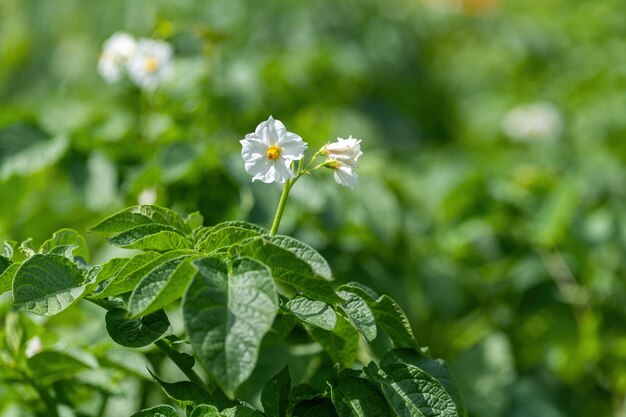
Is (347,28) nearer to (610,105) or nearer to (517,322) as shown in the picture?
(610,105)

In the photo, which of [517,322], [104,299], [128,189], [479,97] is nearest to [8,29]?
[479,97]

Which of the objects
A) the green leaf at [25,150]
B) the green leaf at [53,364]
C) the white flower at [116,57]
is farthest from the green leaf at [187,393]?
the white flower at [116,57]

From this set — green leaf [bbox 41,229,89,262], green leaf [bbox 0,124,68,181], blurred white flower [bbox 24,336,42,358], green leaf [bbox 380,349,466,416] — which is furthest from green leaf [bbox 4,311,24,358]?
green leaf [bbox 380,349,466,416]

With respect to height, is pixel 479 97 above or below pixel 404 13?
below

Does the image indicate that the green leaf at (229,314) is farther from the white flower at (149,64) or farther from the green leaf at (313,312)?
the white flower at (149,64)

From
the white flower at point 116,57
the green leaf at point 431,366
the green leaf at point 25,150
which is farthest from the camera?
the white flower at point 116,57
